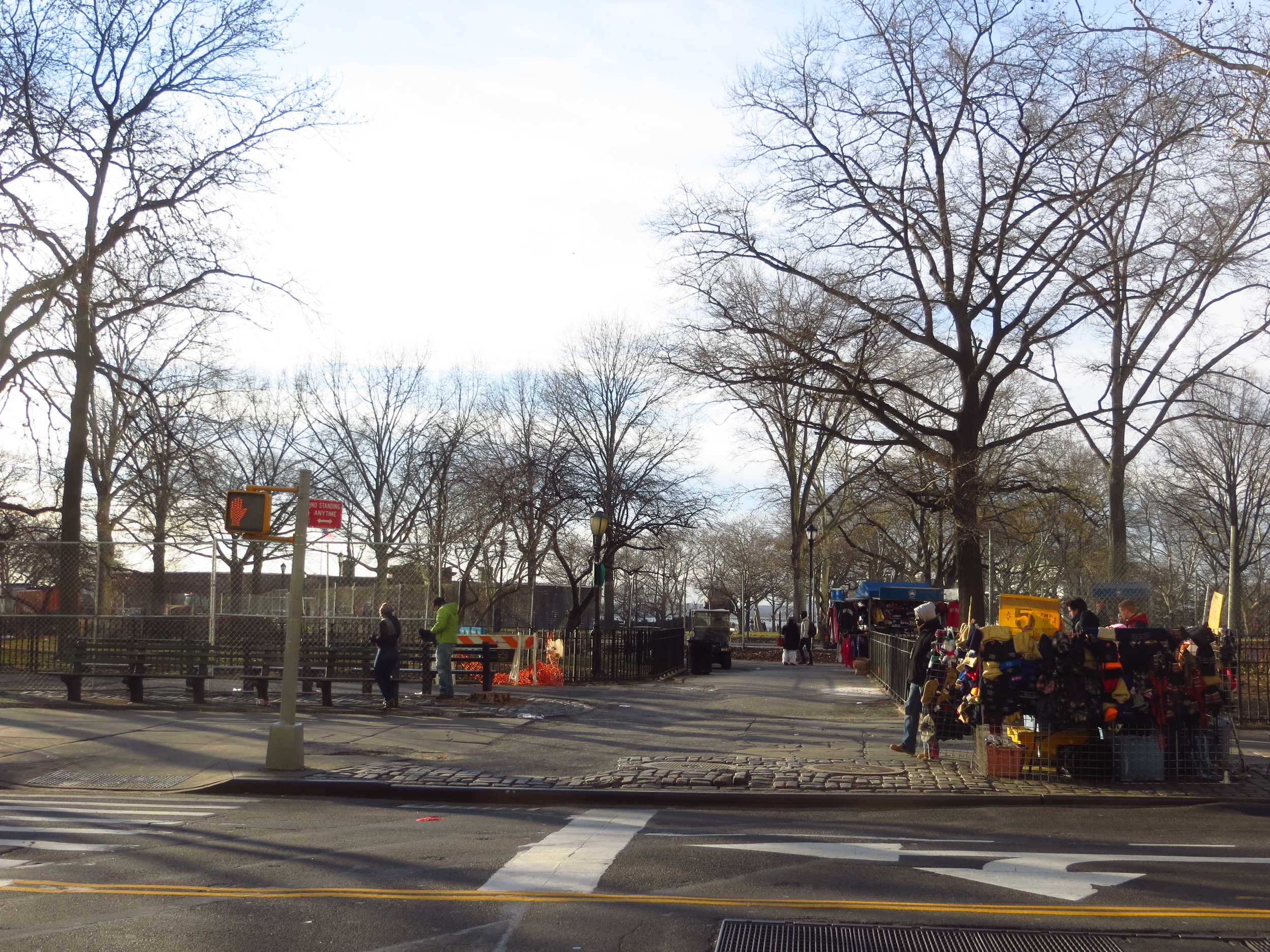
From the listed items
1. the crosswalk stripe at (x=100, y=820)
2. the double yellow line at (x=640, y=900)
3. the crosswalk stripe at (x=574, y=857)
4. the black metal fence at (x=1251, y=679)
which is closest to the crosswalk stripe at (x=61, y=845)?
the crosswalk stripe at (x=100, y=820)

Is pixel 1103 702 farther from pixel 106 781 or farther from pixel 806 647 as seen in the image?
pixel 806 647

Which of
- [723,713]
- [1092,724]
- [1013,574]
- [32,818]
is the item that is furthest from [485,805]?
[1013,574]

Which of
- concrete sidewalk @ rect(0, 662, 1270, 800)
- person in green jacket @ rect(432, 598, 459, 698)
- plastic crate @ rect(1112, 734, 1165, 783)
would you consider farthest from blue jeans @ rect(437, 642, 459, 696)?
plastic crate @ rect(1112, 734, 1165, 783)

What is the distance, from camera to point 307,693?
61.1 feet

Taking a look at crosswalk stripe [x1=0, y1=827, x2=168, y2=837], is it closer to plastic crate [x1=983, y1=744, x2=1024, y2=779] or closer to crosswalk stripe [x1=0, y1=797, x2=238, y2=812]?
crosswalk stripe [x1=0, y1=797, x2=238, y2=812]

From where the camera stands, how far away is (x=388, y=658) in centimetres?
1656

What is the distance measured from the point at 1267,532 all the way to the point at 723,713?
46.8 m

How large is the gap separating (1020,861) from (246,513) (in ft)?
24.7

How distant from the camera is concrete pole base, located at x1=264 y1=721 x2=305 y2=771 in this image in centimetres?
1100

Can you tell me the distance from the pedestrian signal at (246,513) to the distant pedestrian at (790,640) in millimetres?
28392

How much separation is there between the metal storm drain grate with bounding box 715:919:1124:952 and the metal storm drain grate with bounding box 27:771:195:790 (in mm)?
7154

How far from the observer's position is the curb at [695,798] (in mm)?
9859

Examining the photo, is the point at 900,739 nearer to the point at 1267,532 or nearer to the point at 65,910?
the point at 65,910

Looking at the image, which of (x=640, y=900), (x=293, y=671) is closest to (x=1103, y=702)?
(x=640, y=900)
